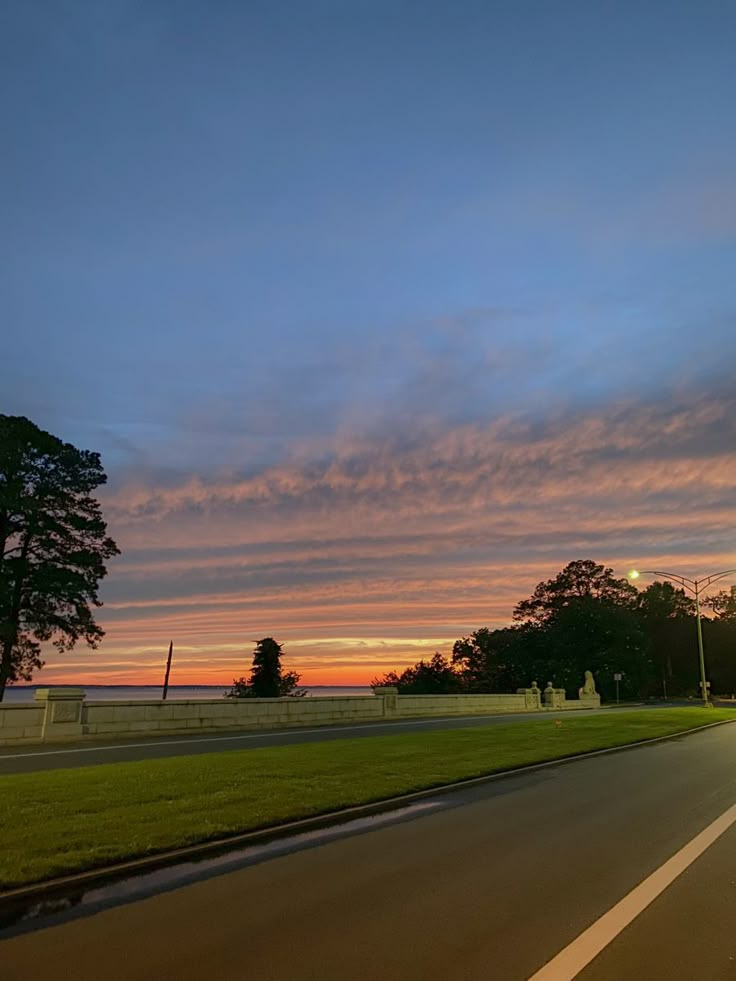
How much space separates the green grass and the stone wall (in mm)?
6971

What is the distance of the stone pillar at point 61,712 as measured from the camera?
2042 cm

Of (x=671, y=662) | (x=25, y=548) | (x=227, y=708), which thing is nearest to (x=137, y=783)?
(x=227, y=708)

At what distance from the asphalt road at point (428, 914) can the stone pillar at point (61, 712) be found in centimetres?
1437

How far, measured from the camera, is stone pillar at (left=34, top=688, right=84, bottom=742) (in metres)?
20.4

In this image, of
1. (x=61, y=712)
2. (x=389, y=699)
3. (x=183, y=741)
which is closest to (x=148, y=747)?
(x=183, y=741)

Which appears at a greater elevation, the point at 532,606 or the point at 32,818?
the point at 532,606

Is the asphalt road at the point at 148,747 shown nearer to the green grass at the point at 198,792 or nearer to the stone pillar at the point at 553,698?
the green grass at the point at 198,792

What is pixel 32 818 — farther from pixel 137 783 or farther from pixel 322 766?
pixel 322 766

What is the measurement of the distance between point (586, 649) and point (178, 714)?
64.7 meters

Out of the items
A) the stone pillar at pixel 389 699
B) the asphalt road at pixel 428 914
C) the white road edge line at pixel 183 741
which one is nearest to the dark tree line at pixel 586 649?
the stone pillar at pixel 389 699

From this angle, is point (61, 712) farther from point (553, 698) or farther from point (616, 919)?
point (553, 698)

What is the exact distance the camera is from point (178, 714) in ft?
79.6

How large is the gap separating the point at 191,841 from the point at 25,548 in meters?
30.6

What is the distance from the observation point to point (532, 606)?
311 feet
